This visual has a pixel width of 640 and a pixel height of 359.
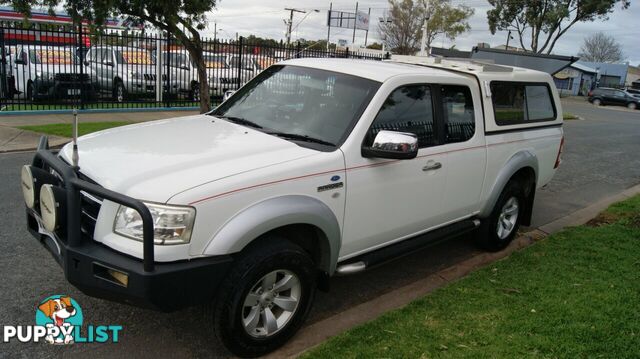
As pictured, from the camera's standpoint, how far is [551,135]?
19.5 ft

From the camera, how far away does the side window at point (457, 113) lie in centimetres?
451

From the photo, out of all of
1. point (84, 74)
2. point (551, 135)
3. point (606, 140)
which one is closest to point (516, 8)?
point (606, 140)

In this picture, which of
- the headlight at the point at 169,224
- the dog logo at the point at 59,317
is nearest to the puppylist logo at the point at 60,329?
the dog logo at the point at 59,317

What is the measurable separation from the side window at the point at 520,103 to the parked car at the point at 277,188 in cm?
3

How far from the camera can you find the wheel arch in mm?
5168

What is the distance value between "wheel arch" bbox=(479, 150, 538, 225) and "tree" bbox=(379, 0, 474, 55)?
41.4 meters

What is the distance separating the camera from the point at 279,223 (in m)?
3.15

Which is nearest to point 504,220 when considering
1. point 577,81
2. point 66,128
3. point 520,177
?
point 520,177

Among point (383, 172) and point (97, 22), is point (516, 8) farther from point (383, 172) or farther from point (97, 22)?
point (383, 172)

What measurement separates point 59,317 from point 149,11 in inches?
358

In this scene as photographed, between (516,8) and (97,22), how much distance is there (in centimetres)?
3169

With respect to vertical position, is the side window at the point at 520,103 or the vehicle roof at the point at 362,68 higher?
the vehicle roof at the point at 362,68

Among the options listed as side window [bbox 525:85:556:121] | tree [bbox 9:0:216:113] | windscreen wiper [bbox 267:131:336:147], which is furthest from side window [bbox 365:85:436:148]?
tree [bbox 9:0:216:113]

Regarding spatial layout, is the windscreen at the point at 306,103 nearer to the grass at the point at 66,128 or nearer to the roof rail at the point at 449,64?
the roof rail at the point at 449,64
